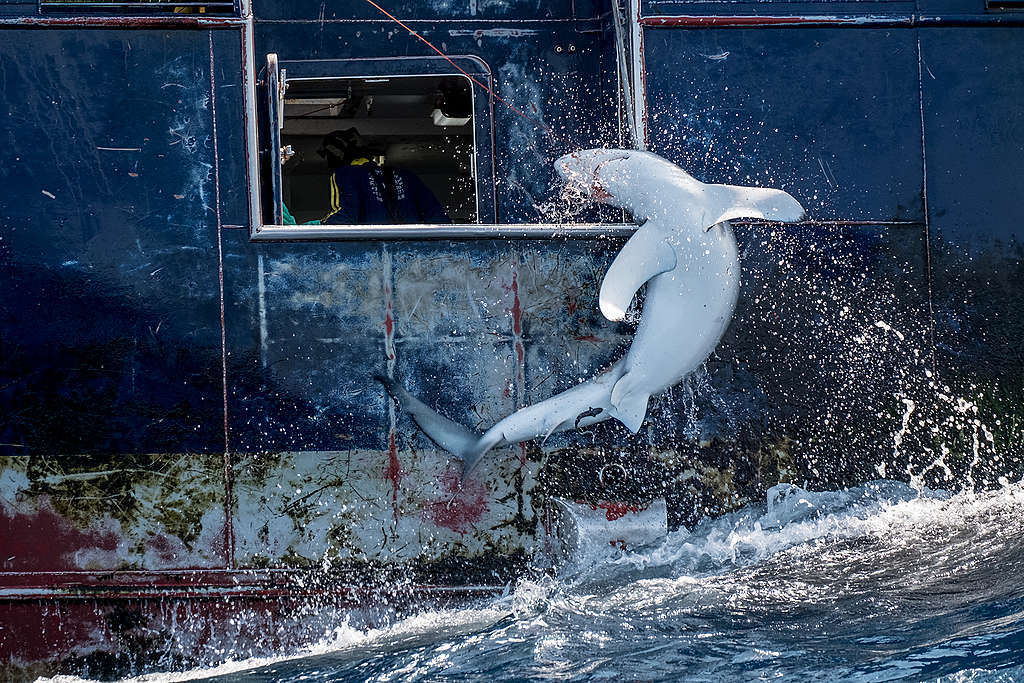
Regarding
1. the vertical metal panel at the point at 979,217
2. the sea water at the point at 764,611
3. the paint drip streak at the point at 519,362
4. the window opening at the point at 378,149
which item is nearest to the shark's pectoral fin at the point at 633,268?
the paint drip streak at the point at 519,362

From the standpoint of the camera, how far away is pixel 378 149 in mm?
9891

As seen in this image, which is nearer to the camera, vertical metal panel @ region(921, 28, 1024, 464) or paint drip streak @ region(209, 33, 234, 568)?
paint drip streak @ region(209, 33, 234, 568)

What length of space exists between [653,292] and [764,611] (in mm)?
1760

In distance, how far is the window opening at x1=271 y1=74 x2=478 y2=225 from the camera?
7.61 meters

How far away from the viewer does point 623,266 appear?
19.0ft

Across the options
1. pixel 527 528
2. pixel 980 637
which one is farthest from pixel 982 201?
pixel 527 528

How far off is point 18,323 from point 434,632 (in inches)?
110

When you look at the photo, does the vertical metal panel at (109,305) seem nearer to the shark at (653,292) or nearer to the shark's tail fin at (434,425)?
the shark's tail fin at (434,425)

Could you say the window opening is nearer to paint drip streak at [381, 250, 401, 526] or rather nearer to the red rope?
the red rope

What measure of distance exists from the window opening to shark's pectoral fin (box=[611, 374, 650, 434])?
2.15m

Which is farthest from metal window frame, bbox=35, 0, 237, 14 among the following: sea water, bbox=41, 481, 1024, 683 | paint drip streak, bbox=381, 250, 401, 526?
sea water, bbox=41, 481, 1024, 683

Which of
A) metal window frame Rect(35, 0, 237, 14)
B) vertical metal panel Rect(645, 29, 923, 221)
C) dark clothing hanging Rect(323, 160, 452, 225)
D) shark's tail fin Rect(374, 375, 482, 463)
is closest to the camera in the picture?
metal window frame Rect(35, 0, 237, 14)

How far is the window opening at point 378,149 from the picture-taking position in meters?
7.61

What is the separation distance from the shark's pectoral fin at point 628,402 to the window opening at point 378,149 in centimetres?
215
